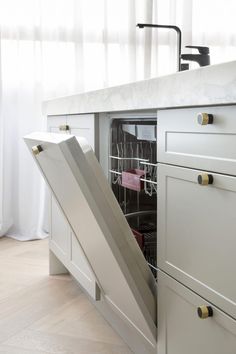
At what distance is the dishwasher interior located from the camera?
5.18 feet

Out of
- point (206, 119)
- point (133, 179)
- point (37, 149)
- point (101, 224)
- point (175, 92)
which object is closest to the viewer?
point (206, 119)

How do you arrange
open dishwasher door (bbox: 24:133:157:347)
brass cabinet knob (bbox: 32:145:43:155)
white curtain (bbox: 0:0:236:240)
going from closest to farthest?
1. open dishwasher door (bbox: 24:133:157:347)
2. brass cabinet knob (bbox: 32:145:43:155)
3. white curtain (bbox: 0:0:236:240)

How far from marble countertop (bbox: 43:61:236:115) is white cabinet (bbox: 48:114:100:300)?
0.44ft

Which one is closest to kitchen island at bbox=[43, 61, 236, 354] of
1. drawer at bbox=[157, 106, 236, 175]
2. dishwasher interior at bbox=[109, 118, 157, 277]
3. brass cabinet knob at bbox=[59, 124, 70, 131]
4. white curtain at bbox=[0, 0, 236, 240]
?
drawer at bbox=[157, 106, 236, 175]

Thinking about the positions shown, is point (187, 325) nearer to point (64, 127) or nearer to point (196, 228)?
point (196, 228)

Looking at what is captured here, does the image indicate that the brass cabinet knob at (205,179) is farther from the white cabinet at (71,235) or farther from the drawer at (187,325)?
the white cabinet at (71,235)

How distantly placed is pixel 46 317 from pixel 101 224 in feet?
2.92

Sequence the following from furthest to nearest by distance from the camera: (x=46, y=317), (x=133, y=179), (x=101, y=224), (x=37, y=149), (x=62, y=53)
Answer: (x=62, y=53)
(x=46, y=317)
(x=133, y=179)
(x=37, y=149)
(x=101, y=224)

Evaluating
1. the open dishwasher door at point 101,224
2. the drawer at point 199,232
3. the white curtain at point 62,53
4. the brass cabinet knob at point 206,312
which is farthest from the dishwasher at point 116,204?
the white curtain at point 62,53

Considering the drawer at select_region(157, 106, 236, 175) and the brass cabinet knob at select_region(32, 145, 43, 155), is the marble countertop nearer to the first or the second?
the drawer at select_region(157, 106, 236, 175)

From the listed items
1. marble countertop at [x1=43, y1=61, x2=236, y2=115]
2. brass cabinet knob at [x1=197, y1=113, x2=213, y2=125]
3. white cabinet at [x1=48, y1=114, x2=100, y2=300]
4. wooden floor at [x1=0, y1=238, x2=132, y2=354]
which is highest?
marble countertop at [x1=43, y1=61, x2=236, y2=115]

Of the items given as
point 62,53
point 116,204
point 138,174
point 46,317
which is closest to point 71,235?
point 46,317

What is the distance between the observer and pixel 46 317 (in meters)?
2.01

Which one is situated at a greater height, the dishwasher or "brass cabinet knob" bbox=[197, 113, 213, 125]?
"brass cabinet knob" bbox=[197, 113, 213, 125]
